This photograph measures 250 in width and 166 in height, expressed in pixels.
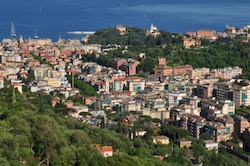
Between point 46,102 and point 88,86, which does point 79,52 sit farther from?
point 46,102

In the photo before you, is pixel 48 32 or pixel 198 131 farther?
pixel 48 32

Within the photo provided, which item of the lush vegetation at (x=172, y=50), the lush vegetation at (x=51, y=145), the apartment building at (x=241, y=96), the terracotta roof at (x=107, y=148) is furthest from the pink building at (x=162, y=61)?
the terracotta roof at (x=107, y=148)

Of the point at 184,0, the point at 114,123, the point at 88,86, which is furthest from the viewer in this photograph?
the point at 184,0

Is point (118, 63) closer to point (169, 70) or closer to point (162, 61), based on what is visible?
point (162, 61)

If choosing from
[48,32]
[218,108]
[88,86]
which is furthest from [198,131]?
[48,32]

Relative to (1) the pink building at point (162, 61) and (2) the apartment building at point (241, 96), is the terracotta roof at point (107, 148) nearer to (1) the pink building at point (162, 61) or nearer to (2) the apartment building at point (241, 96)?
(2) the apartment building at point (241, 96)

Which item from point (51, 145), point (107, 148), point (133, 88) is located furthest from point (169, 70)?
point (51, 145)
